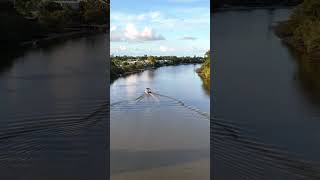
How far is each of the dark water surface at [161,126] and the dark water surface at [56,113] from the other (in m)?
1.06

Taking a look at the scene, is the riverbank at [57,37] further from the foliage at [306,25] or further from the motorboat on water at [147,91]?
the motorboat on water at [147,91]

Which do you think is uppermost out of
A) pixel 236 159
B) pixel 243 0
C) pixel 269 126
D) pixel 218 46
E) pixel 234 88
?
pixel 243 0

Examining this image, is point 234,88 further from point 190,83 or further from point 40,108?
point 190,83

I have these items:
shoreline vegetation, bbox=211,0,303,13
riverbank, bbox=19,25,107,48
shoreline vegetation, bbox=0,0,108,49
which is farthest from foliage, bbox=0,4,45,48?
shoreline vegetation, bbox=211,0,303,13

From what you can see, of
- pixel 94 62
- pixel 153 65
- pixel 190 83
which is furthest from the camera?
pixel 153 65

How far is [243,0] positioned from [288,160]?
272cm

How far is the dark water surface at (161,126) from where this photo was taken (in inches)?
346

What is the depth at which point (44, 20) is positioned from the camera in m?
7.92

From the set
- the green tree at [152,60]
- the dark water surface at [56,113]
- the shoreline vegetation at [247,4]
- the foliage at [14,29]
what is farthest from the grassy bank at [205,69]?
the foliage at [14,29]

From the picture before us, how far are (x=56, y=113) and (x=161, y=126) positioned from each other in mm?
3955

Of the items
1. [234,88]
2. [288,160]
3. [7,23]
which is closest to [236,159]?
[288,160]

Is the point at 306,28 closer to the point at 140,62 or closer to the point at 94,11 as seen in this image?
the point at 94,11

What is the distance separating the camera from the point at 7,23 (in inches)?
303

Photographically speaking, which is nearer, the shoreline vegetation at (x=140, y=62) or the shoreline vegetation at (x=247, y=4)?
the shoreline vegetation at (x=247, y=4)
